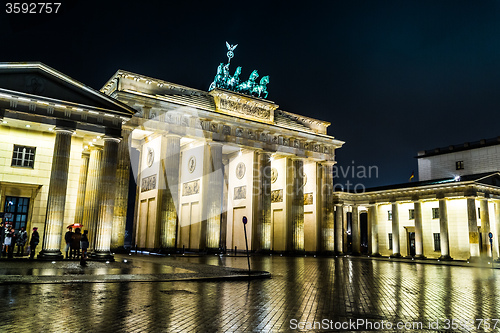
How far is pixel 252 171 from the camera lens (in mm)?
39438

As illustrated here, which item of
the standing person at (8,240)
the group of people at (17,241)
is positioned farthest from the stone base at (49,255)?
the standing person at (8,240)

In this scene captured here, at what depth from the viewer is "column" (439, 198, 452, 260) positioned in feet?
140

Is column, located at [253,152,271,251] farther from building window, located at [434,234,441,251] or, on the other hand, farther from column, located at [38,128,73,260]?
building window, located at [434,234,441,251]

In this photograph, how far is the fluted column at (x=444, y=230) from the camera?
140ft

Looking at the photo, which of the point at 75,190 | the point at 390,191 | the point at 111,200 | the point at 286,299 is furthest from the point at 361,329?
the point at 390,191

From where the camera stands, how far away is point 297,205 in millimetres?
41969

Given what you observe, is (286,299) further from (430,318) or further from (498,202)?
(498,202)

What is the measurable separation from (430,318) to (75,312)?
7.87 m

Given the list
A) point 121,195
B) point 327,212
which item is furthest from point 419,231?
point 121,195

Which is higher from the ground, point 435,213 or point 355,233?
point 435,213

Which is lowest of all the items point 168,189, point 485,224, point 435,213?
point 485,224

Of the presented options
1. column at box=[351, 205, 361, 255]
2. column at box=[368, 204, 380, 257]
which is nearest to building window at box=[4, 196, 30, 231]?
column at box=[351, 205, 361, 255]

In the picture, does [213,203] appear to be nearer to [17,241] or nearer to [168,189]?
[168,189]

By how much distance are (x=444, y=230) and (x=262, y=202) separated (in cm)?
2227
